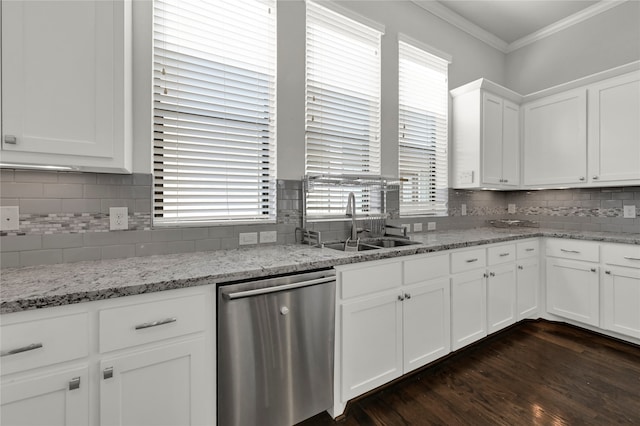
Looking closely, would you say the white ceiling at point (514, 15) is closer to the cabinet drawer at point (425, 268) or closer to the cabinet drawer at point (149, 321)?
the cabinet drawer at point (425, 268)

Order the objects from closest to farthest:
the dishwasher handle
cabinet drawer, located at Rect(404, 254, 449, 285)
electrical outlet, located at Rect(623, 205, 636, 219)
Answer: the dishwasher handle < cabinet drawer, located at Rect(404, 254, 449, 285) < electrical outlet, located at Rect(623, 205, 636, 219)

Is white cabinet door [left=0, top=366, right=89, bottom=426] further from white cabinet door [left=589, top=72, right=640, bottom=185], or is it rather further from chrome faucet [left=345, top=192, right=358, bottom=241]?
white cabinet door [left=589, top=72, right=640, bottom=185]

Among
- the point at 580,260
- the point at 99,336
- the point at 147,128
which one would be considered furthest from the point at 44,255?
the point at 580,260

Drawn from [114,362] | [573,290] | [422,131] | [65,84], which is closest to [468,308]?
[573,290]

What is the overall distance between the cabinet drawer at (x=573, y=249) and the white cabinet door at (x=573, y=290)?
0.06m

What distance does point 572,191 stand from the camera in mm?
3369

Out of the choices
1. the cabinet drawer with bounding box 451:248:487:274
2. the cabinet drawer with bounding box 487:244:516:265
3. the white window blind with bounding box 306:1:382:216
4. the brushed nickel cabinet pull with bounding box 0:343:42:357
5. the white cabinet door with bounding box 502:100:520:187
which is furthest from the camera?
the white cabinet door with bounding box 502:100:520:187

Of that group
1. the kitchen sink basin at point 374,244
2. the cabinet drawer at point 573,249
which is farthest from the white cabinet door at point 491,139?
the kitchen sink basin at point 374,244

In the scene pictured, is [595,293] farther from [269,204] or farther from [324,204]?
[269,204]

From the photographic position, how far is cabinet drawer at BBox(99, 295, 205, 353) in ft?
3.69

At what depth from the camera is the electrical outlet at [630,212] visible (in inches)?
115

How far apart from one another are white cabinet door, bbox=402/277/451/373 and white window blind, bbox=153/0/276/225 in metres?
1.21

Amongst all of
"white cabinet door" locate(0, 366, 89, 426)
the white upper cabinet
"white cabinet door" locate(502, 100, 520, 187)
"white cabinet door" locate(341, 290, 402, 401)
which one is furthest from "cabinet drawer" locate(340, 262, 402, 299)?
"white cabinet door" locate(502, 100, 520, 187)

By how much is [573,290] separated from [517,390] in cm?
147
